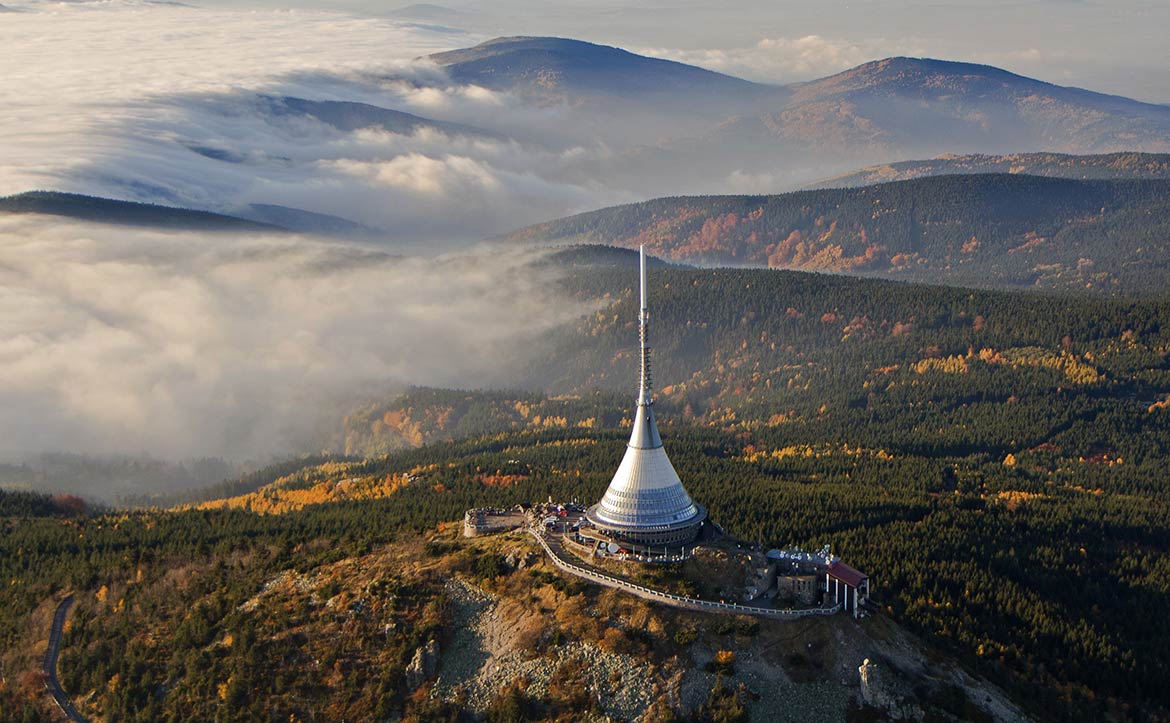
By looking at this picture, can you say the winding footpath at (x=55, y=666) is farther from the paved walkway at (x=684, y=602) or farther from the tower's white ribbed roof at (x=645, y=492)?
the tower's white ribbed roof at (x=645, y=492)

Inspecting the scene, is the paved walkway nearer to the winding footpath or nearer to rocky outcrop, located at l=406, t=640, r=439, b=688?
rocky outcrop, located at l=406, t=640, r=439, b=688

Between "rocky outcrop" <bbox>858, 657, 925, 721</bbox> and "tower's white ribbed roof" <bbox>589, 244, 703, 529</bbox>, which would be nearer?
"rocky outcrop" <bbox>858, 657, 925, 721</bbox>

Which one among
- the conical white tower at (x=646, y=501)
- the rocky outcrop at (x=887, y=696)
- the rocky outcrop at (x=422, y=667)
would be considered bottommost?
the rocky outcrop at (x=422, y=667)

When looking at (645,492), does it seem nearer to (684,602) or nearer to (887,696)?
(684,602)

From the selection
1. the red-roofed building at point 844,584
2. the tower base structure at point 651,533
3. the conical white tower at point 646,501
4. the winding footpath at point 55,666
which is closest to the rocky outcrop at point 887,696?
the red-roofed building at point 844,584

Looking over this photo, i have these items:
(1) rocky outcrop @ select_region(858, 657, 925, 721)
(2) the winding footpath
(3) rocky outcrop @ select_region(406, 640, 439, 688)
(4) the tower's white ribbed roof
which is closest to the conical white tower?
(4) the tower's white ribbed roof

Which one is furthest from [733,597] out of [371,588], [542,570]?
[371,588]

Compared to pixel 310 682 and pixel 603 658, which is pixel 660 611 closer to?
pixel 603 658
